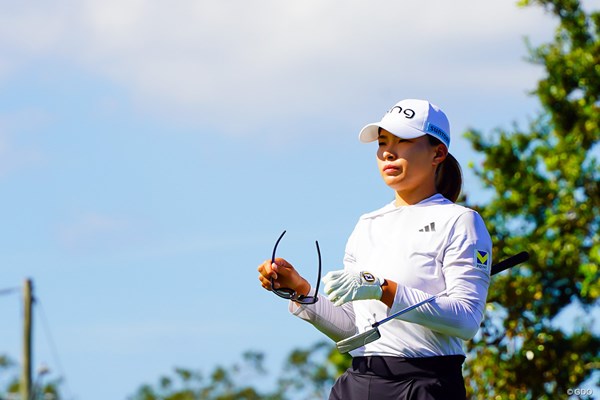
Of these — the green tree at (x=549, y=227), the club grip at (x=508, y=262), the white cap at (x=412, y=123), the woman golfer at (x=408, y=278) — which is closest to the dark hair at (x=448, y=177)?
the woman golfer at (x=408, y=278)

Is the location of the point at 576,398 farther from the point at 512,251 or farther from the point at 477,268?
the point at 477,268

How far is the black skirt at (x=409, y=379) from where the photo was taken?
534 centimetres

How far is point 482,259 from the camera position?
537cm

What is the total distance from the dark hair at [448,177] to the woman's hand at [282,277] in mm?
825

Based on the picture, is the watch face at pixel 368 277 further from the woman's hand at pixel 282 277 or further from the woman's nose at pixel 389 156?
the woman's nose at pixel 389 156

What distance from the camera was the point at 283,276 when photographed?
549cm

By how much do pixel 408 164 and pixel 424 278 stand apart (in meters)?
0.56

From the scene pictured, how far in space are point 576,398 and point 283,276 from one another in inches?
392

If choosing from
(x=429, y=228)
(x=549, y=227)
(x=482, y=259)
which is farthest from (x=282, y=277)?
(x=549, y=227)

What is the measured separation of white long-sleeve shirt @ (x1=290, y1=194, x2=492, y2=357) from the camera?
17.0 ft

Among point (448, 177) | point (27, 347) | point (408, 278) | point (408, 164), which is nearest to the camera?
point (408, 278)

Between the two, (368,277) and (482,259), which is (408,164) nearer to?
(482,259)

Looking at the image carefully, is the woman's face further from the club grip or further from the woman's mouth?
the club grip

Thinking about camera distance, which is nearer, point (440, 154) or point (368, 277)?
point (368, 277)
